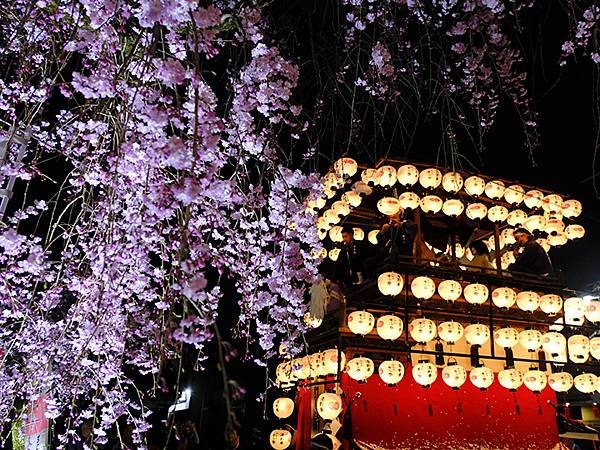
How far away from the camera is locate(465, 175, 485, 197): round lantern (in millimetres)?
12133

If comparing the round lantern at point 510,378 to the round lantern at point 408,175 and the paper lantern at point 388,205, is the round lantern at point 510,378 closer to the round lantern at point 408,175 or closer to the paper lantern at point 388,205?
the paper lantern at point 388,205

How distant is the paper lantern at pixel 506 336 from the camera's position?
11.1 metres

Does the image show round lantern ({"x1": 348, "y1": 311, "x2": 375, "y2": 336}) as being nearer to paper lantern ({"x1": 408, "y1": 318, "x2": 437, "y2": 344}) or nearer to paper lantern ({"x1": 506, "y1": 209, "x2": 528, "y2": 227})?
paper lantern ({"x1": 408, "y1": 318, "x2": 437, "y2": 344})

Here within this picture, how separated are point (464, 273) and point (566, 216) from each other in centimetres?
386

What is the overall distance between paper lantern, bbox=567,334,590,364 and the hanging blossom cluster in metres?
7.17

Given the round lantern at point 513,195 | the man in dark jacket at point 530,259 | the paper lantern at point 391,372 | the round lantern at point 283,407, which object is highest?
the round lantern at point 513,195

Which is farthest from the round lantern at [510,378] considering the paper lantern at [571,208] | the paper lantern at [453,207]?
the paper lantern at [571,208]

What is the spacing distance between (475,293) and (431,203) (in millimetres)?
2137

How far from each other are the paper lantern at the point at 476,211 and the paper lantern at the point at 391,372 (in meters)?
3.84

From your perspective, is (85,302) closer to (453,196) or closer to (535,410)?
(453,196)

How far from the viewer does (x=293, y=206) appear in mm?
5598

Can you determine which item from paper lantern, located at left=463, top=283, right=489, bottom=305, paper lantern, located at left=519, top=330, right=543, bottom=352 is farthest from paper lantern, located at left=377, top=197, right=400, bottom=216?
paper lantern, located at left=519, top=330, right=543, bottom=352

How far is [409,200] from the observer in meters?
11.8

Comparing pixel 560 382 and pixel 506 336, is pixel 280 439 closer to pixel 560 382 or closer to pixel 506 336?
pixel 506 336
